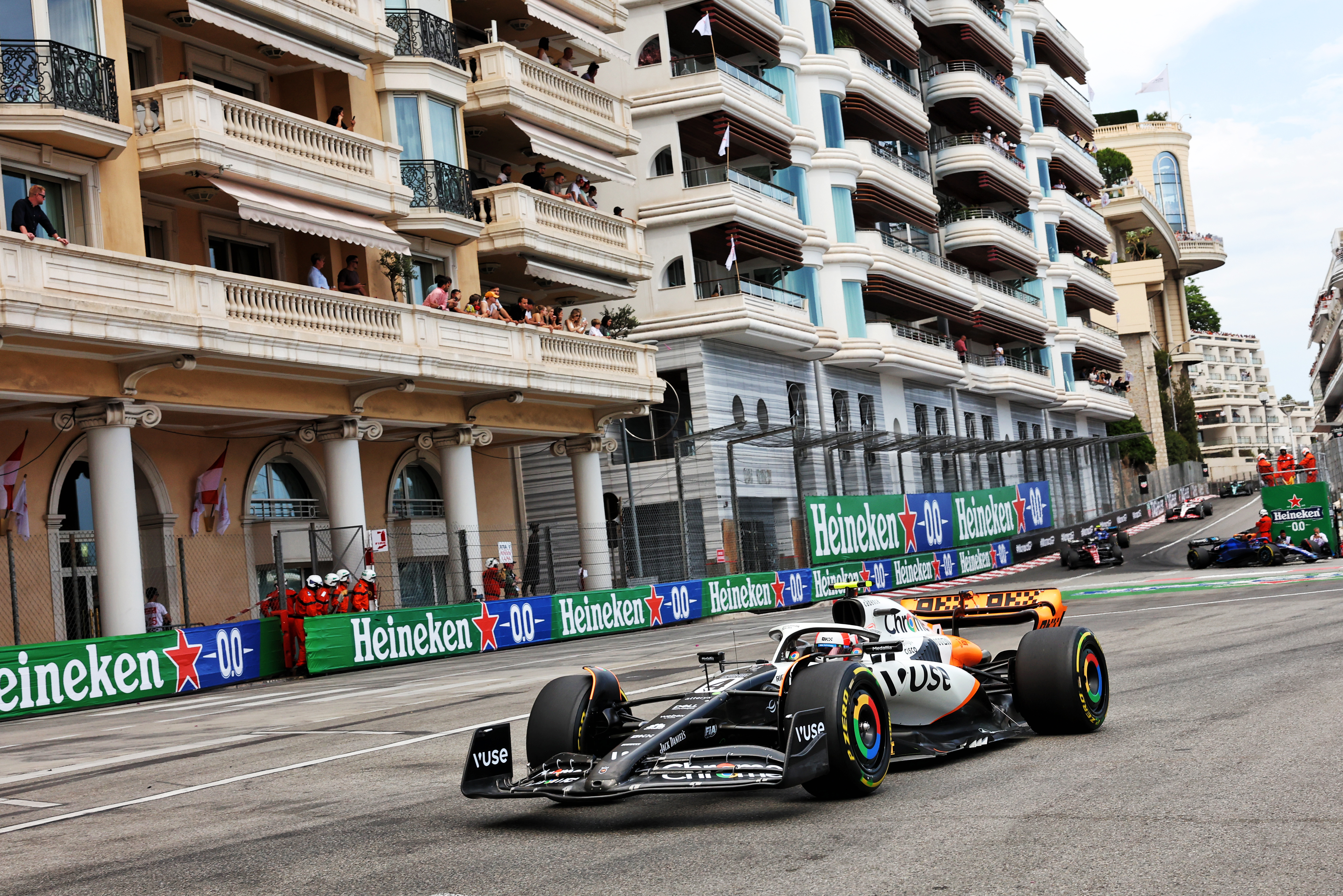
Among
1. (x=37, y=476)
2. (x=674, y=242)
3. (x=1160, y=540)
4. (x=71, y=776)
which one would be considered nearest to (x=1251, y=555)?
(x=674, y=242)

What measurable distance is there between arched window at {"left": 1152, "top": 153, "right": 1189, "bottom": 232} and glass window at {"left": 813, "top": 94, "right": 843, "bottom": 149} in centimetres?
8114

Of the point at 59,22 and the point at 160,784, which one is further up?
the point at 59,22

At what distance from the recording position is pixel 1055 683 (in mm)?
9086

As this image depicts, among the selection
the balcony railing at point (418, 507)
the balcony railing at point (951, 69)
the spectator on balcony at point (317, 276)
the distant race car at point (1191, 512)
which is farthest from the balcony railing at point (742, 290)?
the distant race car at point (1191, 512)

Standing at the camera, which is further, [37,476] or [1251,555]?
[1251,555]

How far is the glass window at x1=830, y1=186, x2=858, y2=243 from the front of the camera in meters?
45.3

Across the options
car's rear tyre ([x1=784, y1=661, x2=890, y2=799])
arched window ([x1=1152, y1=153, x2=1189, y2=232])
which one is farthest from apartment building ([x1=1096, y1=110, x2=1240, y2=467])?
car's rear tyre ([x1=784, y1=661, x2=890, y2=799])

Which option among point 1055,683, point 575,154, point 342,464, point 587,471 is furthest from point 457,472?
point 1055,683

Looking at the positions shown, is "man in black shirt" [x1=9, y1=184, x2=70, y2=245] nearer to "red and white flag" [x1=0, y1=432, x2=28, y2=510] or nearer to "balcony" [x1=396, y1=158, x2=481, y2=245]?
"red and white flag" [x1=0, y1=432, x2=28, y2=510]

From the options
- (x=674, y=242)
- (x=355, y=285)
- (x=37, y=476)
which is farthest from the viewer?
(x=674, y=242)

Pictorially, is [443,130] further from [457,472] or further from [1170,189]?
[1170,189]

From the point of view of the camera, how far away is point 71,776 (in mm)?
10844

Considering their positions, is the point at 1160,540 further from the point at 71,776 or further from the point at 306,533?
the point at 71,776

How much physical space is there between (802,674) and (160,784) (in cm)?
521
